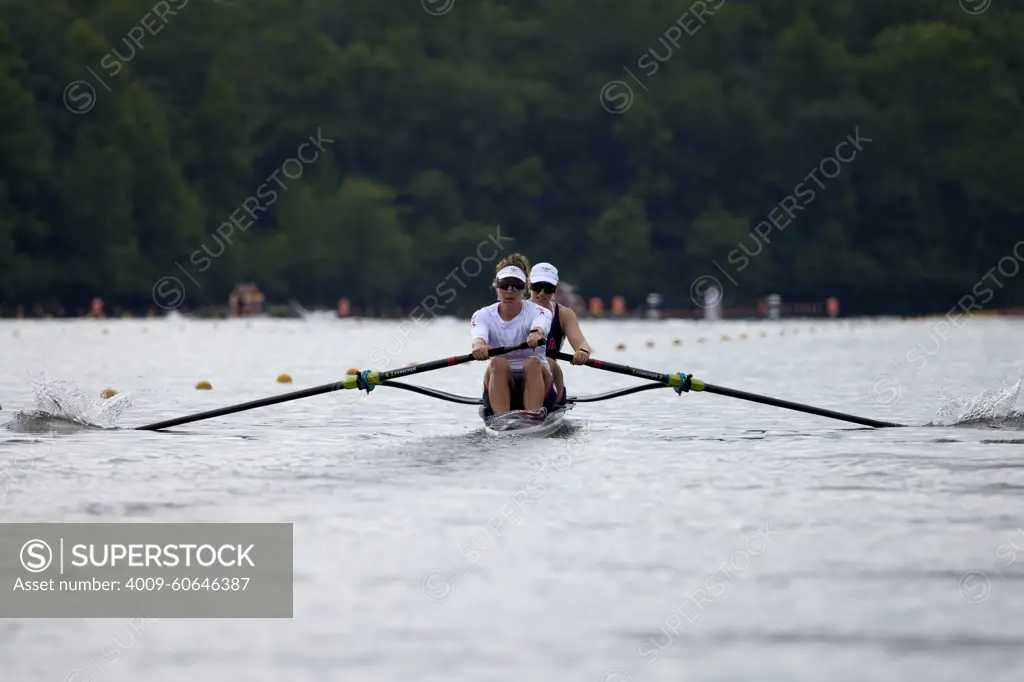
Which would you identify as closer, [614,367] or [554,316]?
[614,367]

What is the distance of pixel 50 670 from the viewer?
578cm

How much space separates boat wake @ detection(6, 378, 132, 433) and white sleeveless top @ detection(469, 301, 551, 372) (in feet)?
9.94

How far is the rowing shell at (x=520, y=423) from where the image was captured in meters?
13.2

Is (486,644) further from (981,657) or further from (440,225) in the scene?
(440,225)

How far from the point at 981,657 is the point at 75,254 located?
63416 mm

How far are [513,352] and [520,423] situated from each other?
20.7 inches

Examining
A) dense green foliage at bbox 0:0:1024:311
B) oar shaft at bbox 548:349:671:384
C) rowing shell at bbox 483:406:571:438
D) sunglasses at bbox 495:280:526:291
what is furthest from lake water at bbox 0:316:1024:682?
dense green foliage at bbox 0:0:1024:311

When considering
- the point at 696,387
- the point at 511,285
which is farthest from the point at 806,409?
the point at 511,285

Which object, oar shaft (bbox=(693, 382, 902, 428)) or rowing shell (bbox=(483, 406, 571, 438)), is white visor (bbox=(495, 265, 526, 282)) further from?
oar shaft (bbox=(693, 382, 902, 428))

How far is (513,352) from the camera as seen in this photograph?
43.9ft

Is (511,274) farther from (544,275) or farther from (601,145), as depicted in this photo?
(601,145)

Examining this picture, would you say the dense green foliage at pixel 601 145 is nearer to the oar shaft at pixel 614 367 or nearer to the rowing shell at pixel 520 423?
the oar shaft at pixel 614 367

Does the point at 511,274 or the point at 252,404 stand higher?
the point at 511,274

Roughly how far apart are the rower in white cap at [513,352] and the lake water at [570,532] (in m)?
0.46
